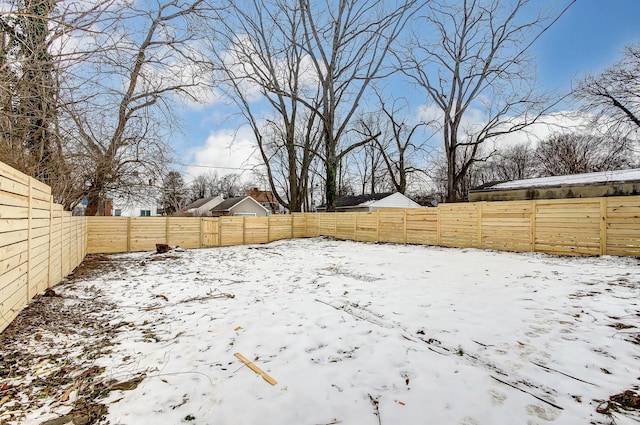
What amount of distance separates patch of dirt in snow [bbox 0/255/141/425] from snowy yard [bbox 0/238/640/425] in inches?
0.8

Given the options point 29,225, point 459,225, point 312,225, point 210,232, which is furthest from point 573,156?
point 29,225

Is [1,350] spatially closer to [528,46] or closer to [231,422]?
[231,422]

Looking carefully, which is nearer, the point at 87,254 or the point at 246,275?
the point at 246,275

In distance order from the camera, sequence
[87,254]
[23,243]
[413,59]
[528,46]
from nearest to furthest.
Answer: [23,243], [87,254], [528,46], [413,59]

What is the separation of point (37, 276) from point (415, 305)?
5.07m

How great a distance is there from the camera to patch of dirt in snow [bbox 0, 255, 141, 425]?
1817 mm

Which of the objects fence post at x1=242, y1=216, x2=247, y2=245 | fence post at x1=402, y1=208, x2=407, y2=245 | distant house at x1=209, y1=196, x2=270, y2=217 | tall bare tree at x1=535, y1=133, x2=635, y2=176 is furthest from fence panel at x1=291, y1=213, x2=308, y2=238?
tall bare tree at x1=535, y1=133, x2=635, y2=176

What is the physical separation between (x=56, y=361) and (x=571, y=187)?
16.5 meters

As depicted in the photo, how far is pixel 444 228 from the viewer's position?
9.73 m

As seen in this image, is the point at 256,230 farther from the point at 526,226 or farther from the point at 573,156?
the point at 573,156

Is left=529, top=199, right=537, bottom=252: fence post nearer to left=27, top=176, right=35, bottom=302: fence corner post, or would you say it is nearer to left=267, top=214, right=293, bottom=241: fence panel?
left=27, top=176, right=35, bottom=302: fence corner post

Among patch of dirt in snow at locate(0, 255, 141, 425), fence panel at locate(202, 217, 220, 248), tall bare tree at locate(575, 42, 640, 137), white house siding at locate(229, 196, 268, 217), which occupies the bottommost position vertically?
patch of dirt in snow at locate(0, 255, 141, 425)

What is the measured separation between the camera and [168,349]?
269cm

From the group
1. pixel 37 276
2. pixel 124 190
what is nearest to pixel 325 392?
pixel 37 276
